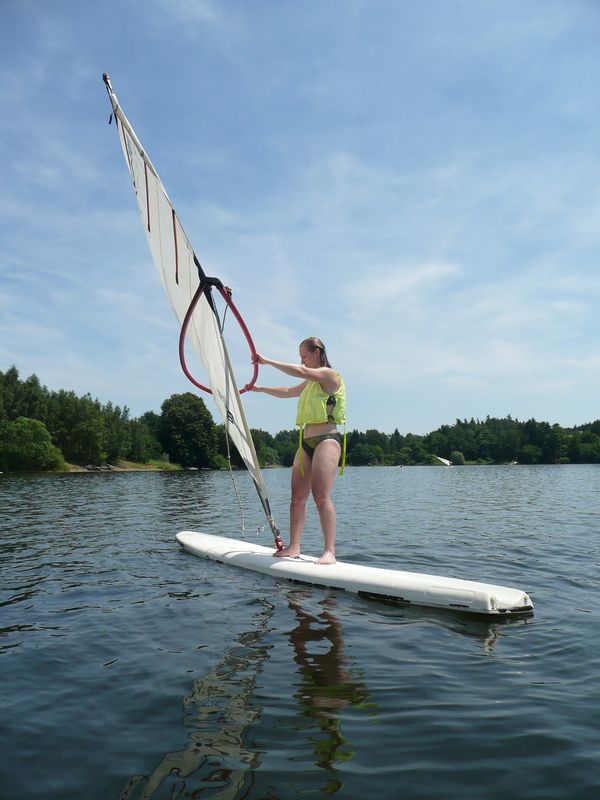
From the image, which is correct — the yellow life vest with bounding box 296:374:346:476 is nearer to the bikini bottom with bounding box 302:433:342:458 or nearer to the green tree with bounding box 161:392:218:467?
the bikini bottom with bounding box 302:433:342:458

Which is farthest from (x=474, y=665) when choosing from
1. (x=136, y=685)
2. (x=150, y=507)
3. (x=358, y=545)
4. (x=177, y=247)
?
(x=150, y=507)

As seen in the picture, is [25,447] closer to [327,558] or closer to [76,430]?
[76,430]

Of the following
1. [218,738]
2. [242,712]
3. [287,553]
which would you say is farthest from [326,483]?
[218,738]

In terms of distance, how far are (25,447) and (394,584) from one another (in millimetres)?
63500

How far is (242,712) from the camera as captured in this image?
11.6 feet

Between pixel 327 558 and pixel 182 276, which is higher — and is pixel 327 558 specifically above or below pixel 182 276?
below

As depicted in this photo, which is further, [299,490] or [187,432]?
[187,432]

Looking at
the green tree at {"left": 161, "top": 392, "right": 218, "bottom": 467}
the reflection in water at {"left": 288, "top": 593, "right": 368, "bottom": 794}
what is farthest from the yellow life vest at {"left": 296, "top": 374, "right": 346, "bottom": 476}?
the green tree at {"left": 161, "top": 392, "right": 218, "bottom": 467}

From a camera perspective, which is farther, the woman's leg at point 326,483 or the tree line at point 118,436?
the tree line at point 118,436

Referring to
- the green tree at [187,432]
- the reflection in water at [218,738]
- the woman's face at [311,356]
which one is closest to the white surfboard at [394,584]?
the reflection in water at [218,738]

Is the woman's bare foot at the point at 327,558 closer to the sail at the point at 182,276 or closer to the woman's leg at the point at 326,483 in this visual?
the woman's leg at the point at 326,483

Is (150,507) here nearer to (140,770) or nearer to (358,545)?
(358,545)

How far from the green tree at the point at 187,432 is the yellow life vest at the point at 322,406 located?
264ft

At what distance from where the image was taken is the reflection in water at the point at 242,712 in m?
2.79
